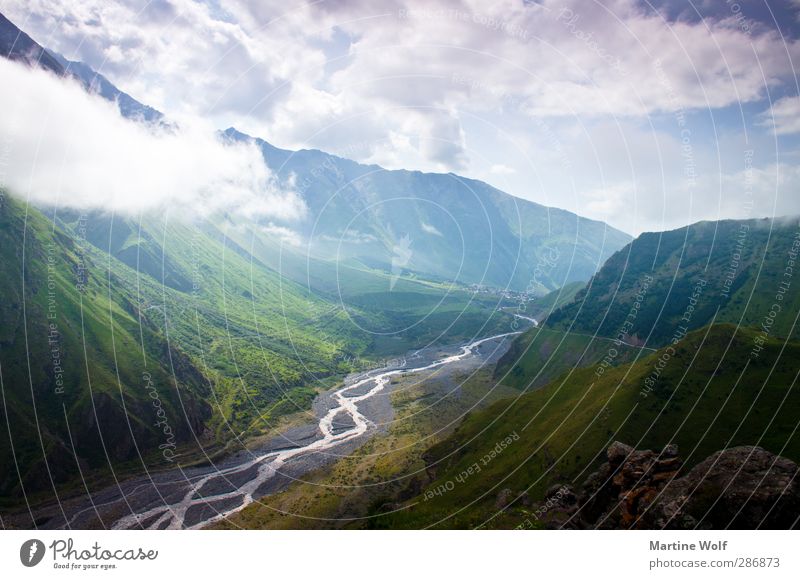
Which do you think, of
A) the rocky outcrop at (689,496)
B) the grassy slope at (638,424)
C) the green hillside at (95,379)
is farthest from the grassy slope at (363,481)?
the green hillside at (95,379)

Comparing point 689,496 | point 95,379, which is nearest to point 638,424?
point 689,496

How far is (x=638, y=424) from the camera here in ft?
185

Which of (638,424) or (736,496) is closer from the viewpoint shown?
(736,496)

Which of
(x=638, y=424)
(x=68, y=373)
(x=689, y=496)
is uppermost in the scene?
(x=68, y=373)

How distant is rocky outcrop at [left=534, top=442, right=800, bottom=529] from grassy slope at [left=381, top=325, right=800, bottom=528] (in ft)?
23.6

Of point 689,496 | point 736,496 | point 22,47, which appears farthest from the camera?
point 22,47

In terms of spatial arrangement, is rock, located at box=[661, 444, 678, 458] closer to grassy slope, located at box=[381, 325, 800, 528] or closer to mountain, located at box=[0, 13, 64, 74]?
grassy slope, located at box=[381, 325, 800, 528]

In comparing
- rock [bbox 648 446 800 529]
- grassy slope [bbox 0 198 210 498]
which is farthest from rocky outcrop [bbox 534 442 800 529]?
grassy slope [bbox 0 198 210 498]

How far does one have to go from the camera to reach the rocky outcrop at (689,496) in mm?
29266

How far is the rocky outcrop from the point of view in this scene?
29266 millimetres

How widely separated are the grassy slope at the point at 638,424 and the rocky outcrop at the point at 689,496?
7.18 m

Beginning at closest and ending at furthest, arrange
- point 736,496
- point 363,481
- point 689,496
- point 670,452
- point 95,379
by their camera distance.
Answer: point 736,496, point 689,496, point 670,452, point 363,481, point 95,379

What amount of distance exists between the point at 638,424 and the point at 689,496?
25861 millimetres

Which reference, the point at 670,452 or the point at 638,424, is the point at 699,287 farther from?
the point at 670,452
